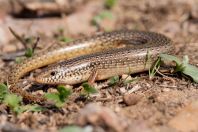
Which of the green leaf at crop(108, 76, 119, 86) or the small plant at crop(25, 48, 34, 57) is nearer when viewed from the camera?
the green leaf at crop(108, 76, 119, 86)

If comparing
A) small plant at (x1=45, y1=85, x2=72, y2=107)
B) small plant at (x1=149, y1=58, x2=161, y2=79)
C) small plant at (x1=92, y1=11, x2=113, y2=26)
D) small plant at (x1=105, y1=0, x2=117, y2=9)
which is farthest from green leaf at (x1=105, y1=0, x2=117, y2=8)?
small plant at (x1=45, y1=85, x2=72, y2=107)

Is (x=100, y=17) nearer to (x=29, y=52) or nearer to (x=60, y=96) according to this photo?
(x=29, y=52)

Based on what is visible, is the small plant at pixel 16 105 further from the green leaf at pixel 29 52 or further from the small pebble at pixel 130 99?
the green leaf at pixel 29 52

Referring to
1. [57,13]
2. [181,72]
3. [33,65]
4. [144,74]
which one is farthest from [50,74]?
[57,13]

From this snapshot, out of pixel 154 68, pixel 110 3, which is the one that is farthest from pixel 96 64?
pixel 110 3

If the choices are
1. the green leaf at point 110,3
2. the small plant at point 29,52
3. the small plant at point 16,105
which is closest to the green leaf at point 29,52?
the small plant at point 29,52

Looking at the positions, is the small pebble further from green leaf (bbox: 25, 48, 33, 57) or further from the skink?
green leaf (bbox: 25, 48, 33, 57)
